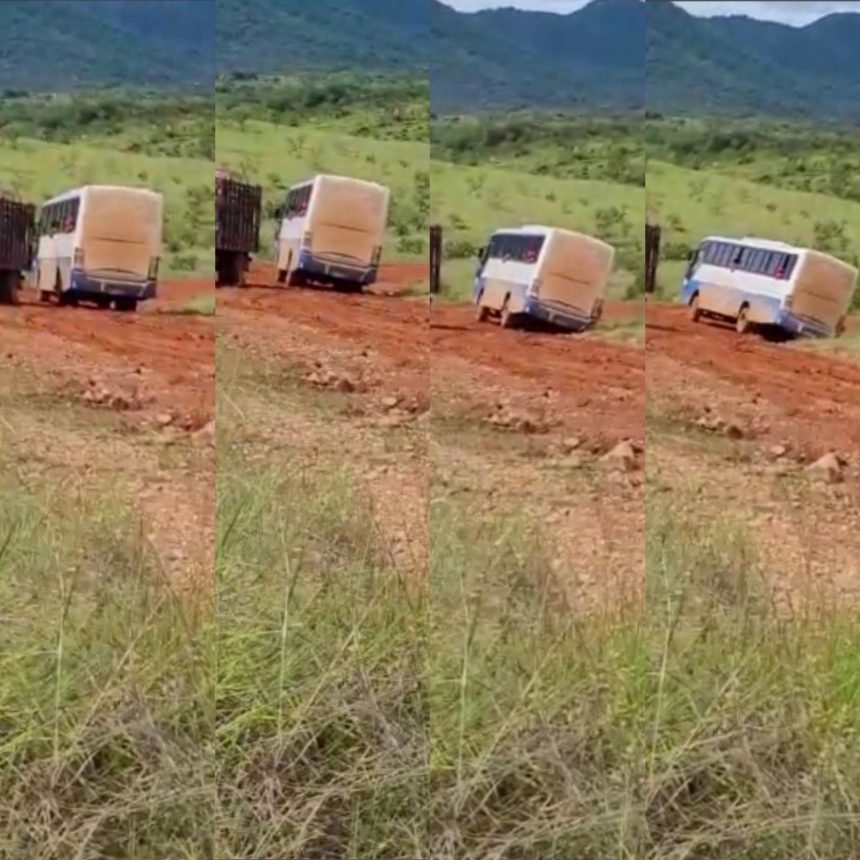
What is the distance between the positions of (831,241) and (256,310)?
1.73 metres

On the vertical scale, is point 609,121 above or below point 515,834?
above

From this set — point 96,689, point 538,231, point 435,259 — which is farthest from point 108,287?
point 538,231


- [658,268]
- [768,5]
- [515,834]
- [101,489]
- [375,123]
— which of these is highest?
[768,5]

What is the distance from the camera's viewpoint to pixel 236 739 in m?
4.69

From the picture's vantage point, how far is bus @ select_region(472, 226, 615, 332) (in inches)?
190

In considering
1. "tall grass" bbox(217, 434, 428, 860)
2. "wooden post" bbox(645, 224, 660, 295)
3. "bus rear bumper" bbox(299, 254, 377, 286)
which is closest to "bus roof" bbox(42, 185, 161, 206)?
"bus rear bumper" bbox(299, 254, 377, 286)

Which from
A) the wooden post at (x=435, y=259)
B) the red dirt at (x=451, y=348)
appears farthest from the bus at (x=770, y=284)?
the wooden post at (x=435, y=259)

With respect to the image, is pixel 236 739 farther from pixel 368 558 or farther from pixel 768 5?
pixel 768 5

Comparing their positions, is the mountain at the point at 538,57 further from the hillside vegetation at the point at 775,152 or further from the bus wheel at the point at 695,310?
the bus wheel at the point at 695,310

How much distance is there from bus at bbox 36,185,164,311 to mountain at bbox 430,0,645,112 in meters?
0.91

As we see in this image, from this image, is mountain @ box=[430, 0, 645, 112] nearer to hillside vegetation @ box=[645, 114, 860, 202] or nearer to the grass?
hillside vegetation @ box=[645, 114, 860, 202]

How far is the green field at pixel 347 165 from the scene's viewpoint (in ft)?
15.5

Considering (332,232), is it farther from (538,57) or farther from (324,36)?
(538,57)

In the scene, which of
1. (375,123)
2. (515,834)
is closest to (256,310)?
(375,123)
